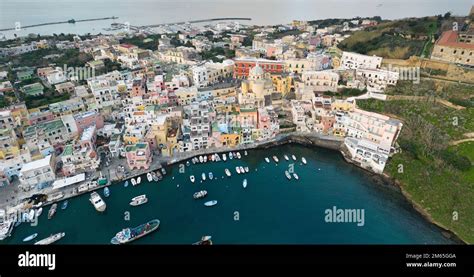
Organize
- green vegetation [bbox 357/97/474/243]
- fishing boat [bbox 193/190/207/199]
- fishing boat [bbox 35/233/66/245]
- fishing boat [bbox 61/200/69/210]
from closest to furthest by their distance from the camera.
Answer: fishing boat [bbox 35/233/66/245], green vegetation [bbox 357/97/474/243], fishing boat [bbox 61/200/69/210], fishing boat [bbox 193/190/207/199]

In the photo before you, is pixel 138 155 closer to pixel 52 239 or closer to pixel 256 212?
Answer: pixel 52 239

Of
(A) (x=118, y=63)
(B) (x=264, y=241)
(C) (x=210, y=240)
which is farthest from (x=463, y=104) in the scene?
(A) (x=118, y=63)

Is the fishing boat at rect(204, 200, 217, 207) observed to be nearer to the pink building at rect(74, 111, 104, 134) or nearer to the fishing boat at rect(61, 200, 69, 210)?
the fishing boat at rect(61, 200, 69, 210)

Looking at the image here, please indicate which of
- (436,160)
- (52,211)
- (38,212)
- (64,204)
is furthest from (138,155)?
(436,160)

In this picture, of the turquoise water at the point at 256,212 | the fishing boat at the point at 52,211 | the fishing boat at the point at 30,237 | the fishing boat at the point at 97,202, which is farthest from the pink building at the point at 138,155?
the fishing boat at the point at 30,237

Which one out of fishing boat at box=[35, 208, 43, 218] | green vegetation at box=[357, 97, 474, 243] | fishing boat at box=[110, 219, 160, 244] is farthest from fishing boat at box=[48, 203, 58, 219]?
green vegetation at box=[357, 97, 474, 243]

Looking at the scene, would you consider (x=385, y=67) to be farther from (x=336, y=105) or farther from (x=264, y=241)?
(x=264, y=241)
